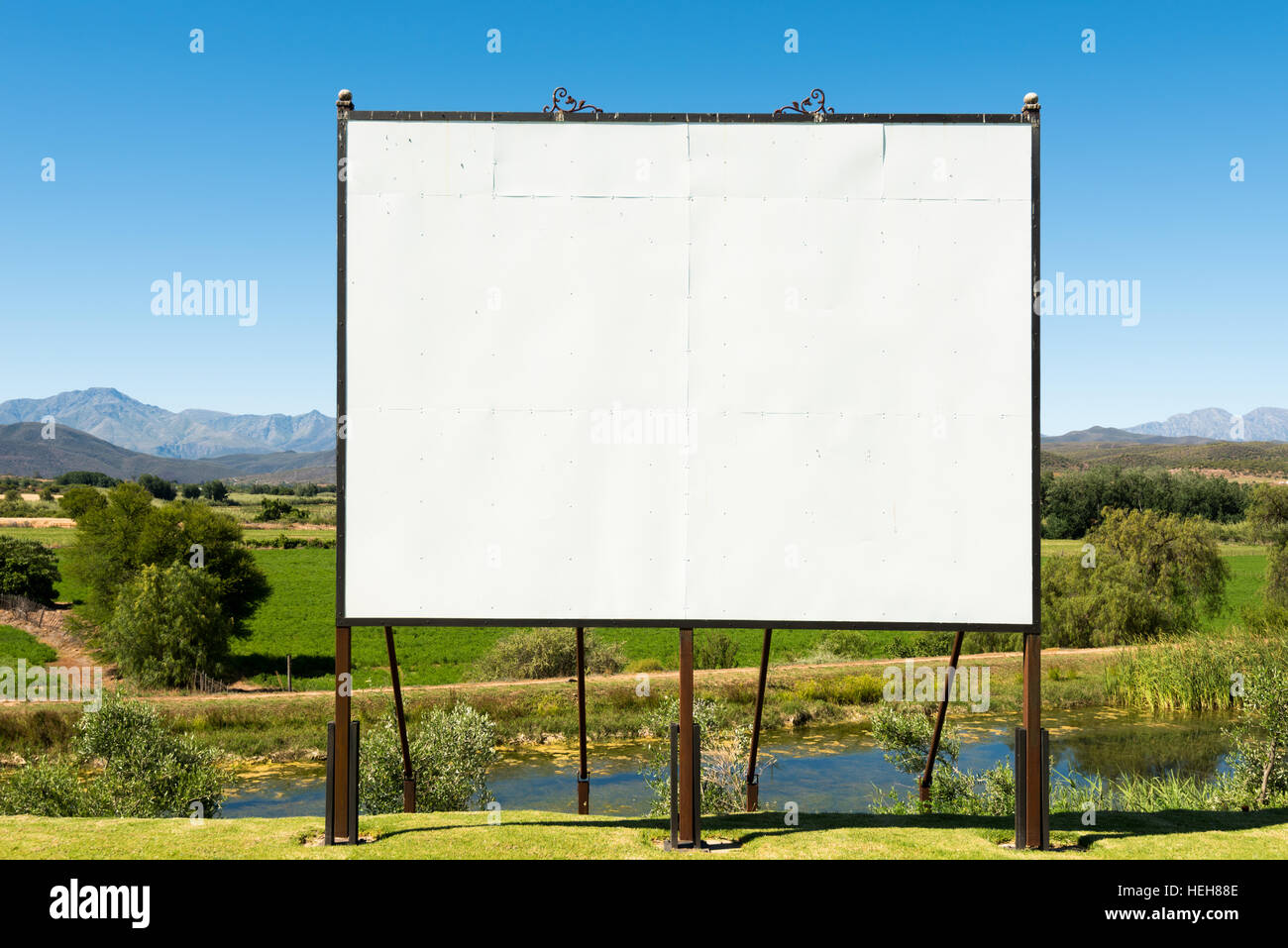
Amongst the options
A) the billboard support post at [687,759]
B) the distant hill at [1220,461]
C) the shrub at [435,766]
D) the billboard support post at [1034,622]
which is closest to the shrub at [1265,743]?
the billboard support post at [1034,622]

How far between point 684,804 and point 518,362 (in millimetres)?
6302

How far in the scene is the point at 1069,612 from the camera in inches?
1948

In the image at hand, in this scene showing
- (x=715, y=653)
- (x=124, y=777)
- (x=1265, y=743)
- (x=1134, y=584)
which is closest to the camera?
(x=1265, y=743)

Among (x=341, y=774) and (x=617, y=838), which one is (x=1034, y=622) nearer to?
(x=617, y=838)

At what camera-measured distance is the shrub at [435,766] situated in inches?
742

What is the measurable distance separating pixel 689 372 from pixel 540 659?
123 ft

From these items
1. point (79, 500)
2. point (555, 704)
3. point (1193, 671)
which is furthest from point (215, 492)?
point (1193, 671)

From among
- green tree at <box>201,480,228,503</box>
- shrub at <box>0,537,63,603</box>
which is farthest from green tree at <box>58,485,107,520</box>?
green tree at <box>201,480,228,503</box>

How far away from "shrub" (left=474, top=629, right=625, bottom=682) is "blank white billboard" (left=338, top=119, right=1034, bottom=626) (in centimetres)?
3512

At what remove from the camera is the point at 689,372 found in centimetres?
1062

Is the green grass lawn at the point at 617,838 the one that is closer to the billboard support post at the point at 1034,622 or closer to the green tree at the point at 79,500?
the billboard support post at the point at 1034,622

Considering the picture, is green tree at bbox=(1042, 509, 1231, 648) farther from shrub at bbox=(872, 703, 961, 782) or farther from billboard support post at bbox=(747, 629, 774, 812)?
billboard support post at bbox=(747, 629, 774, 812)

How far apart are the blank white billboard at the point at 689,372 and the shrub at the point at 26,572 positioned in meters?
67.6
